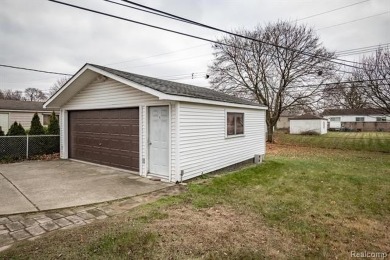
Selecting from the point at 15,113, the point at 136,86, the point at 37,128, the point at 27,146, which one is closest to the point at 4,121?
the point at 15,113

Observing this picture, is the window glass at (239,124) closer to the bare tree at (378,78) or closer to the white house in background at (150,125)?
the white house in background at (150,125)

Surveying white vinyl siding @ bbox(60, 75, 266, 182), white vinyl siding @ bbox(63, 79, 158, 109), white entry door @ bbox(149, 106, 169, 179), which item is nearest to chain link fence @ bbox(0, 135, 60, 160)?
white vinyl siding @ bbox(60, 75, 266, 182)

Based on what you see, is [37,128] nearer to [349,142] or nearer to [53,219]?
[53,219]

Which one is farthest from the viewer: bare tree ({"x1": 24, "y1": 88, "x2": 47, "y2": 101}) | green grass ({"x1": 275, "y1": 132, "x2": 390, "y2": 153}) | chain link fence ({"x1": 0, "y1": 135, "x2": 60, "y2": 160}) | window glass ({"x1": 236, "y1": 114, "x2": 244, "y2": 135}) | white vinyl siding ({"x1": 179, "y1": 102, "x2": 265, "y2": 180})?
bare tree ({"x1": 24, "y1": 88, "x2": 47, "y2": 101})

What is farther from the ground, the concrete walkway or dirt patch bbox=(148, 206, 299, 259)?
the concrete walkway

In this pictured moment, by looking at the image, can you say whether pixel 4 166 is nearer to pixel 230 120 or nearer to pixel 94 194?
pixel 94 194

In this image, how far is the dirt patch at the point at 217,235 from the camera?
132 inches

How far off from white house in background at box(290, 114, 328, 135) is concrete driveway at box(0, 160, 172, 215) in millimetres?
31345

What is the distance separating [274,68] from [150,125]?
16.2 metres

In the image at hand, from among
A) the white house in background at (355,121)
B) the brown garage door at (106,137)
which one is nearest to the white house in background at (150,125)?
the brown garage door at (106,137)

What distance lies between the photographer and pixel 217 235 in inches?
150

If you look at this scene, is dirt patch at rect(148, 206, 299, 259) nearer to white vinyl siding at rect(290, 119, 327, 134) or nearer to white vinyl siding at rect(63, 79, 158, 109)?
white vinyl siding at rect(63, 79, 158, 109)

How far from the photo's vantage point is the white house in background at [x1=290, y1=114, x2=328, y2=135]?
33.1 meters

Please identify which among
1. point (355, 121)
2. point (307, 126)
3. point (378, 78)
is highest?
point (378, 78)
